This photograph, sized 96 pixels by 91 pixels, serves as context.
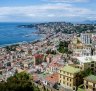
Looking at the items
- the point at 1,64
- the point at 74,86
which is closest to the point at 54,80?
the point at 74,86

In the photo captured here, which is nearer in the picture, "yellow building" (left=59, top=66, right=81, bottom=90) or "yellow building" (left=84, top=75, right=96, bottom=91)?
"yellow building" (left=84, top=75, right=96, bottom=91)

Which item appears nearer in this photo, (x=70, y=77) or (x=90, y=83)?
(x=90, y=83)

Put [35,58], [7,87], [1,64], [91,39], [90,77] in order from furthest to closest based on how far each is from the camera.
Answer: [91,39] → [1,64] → [35,58] → [90,77] → [7,87]

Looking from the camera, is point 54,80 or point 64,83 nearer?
point 64,83

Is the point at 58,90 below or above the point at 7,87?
below

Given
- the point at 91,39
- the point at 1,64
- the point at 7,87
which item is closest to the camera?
the point at 7,87

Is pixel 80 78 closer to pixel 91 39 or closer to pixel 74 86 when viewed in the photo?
pixel 74 86

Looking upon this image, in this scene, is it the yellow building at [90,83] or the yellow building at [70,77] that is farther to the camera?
the yellow building at [70,77]

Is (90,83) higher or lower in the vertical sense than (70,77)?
higher
